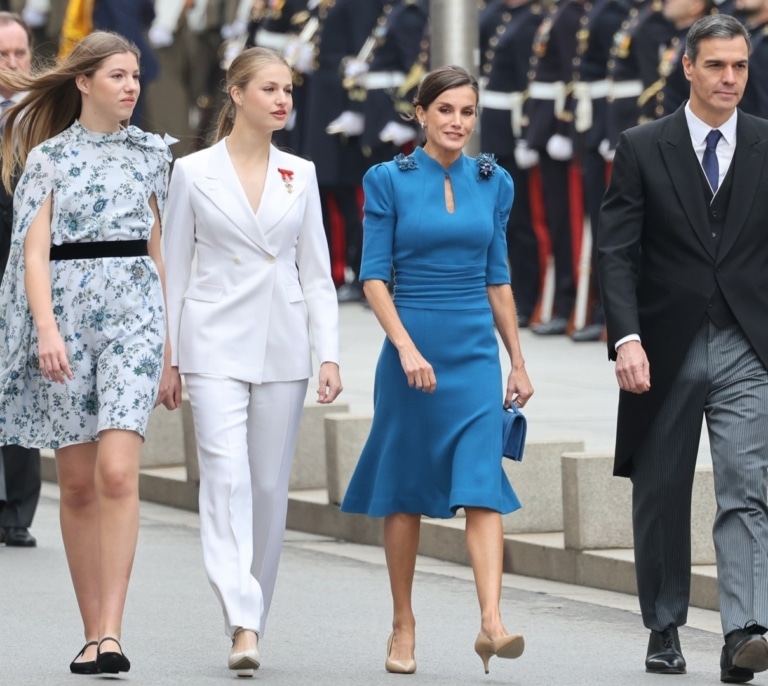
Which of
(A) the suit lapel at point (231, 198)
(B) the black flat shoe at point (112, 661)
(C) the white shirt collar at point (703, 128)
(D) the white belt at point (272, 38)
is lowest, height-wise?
(B) the black flat shoe at point (112, 661)

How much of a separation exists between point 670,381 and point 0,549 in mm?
3716

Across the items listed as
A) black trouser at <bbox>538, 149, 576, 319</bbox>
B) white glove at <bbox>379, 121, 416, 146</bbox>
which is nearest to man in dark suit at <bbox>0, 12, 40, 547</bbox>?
black trouser at <bbox>538, 149, 576, 319</bbox>

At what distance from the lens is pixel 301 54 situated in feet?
60.8

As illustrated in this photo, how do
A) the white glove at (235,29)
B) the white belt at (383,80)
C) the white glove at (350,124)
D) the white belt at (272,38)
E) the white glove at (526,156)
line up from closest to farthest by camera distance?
1. the white glove at (526,156)
2. the white belt at (383,80)
3. the white glove at (350,124)
4. the white belt at (272,38)
5. the white glove at (235,29)

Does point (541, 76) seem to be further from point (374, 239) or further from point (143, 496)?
point (374, 239)

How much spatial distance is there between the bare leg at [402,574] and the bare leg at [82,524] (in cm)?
84

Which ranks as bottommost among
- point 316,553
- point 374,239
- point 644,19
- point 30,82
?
point 316,553

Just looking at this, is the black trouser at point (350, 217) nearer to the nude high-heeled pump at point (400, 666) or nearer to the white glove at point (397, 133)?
the white glove at point (397, 133)

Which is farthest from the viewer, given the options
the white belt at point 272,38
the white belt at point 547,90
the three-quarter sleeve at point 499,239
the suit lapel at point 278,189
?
the white belt at point 272,38

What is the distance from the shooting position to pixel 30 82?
7402 millimetres

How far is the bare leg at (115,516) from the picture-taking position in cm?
700

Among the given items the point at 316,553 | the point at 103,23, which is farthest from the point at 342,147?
the point at 316,553

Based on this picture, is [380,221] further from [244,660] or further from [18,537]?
[18,537]

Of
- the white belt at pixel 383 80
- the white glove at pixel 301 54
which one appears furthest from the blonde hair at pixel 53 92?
the white glove at pixel 301 54
